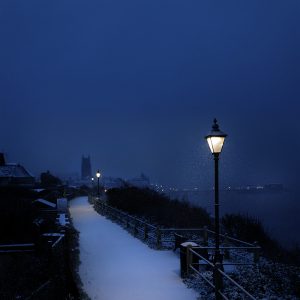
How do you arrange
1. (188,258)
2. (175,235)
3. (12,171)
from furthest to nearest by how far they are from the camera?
(12,171)
(175,235)
(188,258)

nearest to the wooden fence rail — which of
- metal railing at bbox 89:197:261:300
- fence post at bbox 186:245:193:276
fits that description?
metal railing at bbox 89:197:261:300

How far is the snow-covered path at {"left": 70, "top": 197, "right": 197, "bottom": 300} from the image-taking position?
405 inches

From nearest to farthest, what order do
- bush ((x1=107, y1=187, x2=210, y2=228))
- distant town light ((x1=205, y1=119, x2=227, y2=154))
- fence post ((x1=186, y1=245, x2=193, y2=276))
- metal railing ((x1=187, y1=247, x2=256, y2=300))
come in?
metal railing ((x1=187, y1=247, x2=256, y2=300))
distant town light ((x1=205, y1=119, x2=227, y2=154))
fence post ((x1=186, y1=245, x2=193, y2=276))
bush ((x1=107, y1=187, x2=210, y2=228))

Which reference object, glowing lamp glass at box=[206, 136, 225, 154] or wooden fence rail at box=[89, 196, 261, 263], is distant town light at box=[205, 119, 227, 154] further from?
wooden fence rail at box=[89, 196, 261, 263]

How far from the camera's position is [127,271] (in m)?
12.8

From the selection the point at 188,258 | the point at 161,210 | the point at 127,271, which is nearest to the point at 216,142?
the point at 188,258

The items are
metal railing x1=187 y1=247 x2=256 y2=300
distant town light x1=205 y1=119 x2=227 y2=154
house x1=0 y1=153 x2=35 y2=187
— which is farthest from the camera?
house x1=0 y1=153 x2=35 y2=187

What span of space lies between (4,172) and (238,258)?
1471 inches

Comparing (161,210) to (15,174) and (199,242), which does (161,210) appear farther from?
(15,174)

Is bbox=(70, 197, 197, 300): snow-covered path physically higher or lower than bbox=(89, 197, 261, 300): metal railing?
lower

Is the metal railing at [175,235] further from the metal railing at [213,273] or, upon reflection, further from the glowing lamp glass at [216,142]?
the glowing lamp glass at [216,142]

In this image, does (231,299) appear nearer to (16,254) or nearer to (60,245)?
(60,245)

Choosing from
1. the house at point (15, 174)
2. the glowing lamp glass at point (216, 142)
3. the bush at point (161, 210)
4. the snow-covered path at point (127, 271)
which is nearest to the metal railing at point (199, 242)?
the snow-covered path at point (127, 271)

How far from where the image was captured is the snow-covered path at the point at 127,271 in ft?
33.8
